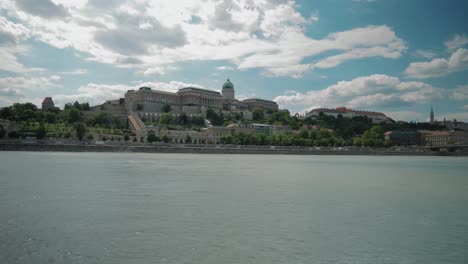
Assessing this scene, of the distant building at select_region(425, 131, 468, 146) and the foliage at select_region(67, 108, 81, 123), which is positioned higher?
the foliage at select_region(67, 108, 81, 123)

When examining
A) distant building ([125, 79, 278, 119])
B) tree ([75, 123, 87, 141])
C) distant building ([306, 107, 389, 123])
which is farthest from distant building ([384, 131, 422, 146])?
tree ([75, 123, 87, 141])

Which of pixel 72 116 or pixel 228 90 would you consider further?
pixel 228 90

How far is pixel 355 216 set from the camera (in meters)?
12.1

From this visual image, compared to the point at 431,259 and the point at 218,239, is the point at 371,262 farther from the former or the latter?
the point at 218,239

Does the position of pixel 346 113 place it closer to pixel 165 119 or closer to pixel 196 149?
pixel 165 119

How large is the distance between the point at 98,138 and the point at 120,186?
188 ft

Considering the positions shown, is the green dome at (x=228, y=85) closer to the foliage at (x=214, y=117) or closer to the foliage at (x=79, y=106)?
the foliage at (x=214, y=117)

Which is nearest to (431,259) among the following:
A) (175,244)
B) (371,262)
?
(371,262)

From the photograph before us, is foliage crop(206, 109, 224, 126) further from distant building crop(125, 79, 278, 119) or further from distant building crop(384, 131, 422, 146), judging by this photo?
distant building crop(384, 131, 422, 146)

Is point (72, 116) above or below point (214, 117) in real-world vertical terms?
below

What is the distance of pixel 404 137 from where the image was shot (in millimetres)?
116750

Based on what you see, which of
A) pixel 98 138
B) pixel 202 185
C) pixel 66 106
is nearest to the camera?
pixel 202 185

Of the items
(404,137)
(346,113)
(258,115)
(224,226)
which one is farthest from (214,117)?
(224,226)

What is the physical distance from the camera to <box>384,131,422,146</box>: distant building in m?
115
